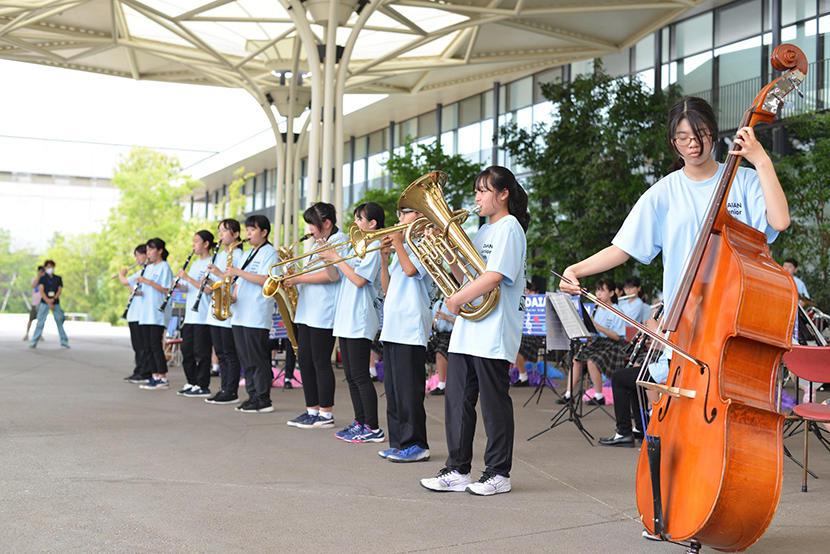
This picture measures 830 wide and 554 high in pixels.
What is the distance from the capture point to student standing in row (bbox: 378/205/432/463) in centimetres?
691

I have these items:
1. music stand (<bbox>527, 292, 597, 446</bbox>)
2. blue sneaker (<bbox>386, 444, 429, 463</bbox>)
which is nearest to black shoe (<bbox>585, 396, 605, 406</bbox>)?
music stand (<bbox>527, 292, 597, 446</bbox>)

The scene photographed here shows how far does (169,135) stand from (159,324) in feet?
111

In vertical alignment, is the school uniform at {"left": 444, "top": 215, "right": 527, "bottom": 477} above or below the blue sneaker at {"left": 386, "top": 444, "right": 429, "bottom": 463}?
above

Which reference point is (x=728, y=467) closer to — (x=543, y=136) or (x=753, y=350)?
(x=753, y=350)

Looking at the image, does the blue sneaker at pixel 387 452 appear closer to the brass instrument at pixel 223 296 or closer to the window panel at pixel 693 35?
the brass instrument at pixel 223 296

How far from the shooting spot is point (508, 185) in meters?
5.80

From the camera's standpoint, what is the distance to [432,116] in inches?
1320

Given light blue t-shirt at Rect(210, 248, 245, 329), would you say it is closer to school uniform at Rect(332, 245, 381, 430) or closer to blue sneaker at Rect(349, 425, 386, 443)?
school uniform at Rect(332, 245, 381, 430)

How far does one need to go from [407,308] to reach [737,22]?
16.6 metres

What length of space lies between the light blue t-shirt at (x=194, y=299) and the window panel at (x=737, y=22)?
46.8ft

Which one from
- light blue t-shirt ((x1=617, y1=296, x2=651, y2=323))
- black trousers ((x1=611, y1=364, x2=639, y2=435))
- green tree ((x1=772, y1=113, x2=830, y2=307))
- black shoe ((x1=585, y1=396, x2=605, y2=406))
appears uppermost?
green tree ((x1=772, y1=113, x2=830, y2=307))

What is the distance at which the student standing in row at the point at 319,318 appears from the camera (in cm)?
838

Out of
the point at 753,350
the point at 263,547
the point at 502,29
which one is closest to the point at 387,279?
the point at 263,547

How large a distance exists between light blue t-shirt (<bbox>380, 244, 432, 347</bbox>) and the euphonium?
0.83m
